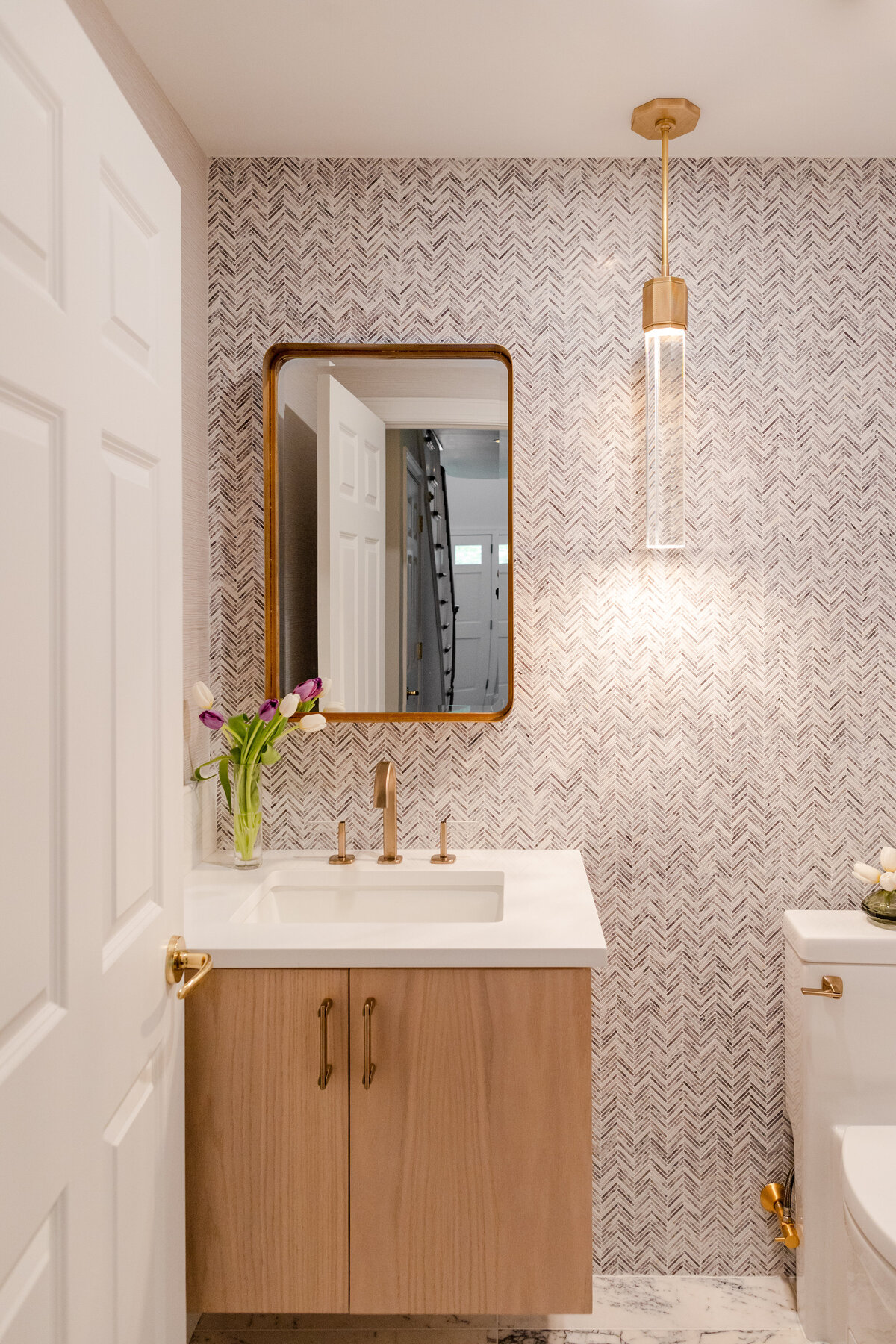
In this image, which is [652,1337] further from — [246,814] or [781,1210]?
[246,814]

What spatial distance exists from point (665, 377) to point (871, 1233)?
150cm

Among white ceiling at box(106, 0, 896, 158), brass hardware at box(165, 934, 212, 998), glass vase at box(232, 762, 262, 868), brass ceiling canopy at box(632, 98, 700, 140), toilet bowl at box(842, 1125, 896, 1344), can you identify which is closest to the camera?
brass hardware at box(165, 934, 212, 998)

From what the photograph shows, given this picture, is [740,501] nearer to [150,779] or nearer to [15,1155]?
[150,779]

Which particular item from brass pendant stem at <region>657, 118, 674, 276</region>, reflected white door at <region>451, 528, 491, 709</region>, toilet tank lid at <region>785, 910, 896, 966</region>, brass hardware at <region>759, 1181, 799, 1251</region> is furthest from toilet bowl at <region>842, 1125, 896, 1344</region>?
brass pendant stem at <region>657, 118, 674, 276</region>

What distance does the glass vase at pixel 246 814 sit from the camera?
1836 millimetres

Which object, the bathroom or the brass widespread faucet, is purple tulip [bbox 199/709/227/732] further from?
the brass widespread faucet

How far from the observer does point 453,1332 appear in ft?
5.91

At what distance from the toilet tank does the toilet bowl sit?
0.07 meters

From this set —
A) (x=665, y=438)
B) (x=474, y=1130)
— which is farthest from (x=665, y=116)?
(x=474, y=1130)

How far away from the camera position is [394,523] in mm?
1931

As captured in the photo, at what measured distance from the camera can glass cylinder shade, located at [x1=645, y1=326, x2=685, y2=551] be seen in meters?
1.82

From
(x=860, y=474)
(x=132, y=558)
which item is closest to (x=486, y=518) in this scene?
(x=860, y=474)

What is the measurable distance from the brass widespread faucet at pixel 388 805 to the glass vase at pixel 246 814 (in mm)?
237

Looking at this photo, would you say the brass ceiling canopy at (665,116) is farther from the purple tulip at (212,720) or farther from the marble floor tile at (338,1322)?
the marble floor tile at (338,1322)
